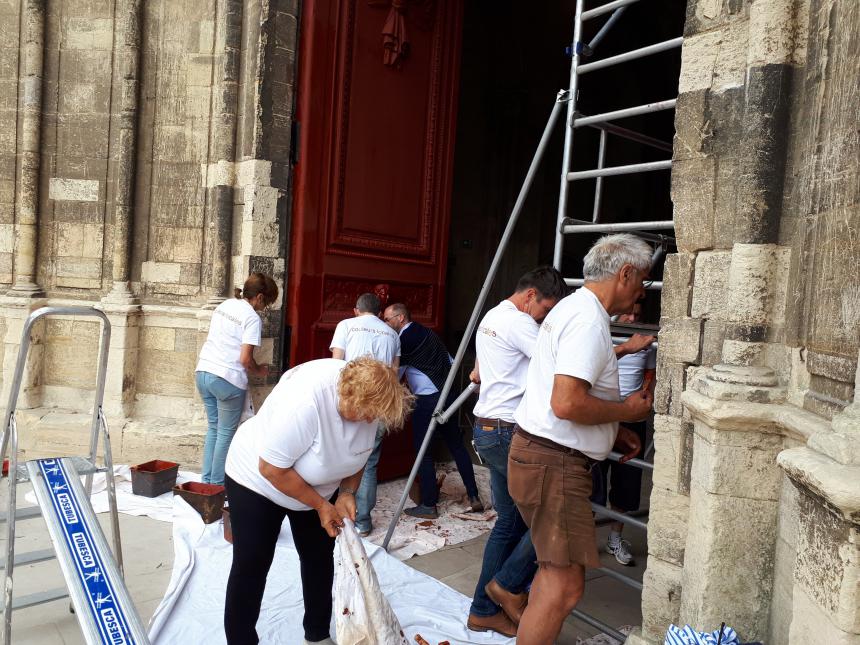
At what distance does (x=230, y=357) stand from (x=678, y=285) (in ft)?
9.75

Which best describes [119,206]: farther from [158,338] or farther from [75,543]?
[75,543]

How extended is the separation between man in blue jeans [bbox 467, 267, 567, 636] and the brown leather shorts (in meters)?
0.54

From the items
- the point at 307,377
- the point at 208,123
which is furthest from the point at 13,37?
the point at 307,377

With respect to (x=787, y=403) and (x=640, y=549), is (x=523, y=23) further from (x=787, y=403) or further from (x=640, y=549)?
(x=787, y=403)

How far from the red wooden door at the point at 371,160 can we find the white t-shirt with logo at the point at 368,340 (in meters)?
0.77

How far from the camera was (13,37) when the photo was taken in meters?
5.16

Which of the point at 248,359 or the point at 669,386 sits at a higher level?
the point at 669,386

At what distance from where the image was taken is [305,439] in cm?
217

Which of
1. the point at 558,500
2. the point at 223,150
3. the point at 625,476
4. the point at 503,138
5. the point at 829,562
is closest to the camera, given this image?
the point at 829,562

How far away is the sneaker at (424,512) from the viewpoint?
4465mm

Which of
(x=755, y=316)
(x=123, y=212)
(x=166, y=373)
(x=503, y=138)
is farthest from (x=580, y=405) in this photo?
(x=503, y=138)

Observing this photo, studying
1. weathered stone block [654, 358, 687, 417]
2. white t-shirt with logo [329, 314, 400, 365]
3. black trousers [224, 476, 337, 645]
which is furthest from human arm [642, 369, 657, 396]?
white t-shirt with logo [329, 314, 400, 365]

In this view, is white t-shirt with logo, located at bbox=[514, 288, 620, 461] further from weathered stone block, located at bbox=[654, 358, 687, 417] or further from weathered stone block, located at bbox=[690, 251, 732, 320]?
weathered stone block, located at bbox=[690, 251, 732, 320]

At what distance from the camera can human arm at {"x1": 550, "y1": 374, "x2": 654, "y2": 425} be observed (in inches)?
86.2
